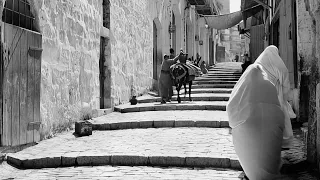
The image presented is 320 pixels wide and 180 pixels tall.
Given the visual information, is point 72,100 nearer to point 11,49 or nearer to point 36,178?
point 11,49

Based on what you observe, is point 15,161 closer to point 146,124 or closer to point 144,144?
point 144,144

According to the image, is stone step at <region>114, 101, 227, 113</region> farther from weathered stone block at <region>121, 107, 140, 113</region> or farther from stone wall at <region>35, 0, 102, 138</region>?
stone wall at <region>35, 0, 102, 138</region>

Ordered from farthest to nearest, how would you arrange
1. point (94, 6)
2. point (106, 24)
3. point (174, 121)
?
point (106, 24), point (94, 6), point (174, 121)

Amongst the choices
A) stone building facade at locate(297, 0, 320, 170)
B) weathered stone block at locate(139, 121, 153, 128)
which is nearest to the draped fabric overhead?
weathered stone block at locate(139, 121, 153, 128)

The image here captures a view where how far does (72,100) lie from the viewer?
27.6ft

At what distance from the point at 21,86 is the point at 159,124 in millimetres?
3255

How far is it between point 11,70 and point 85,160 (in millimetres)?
1929

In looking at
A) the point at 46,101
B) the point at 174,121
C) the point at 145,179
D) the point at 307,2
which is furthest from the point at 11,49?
the point at 307,2

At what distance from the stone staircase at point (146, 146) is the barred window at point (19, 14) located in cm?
218

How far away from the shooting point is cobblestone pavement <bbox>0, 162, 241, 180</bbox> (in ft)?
15.5

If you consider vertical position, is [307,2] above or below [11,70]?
above

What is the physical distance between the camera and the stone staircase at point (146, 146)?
17.4 feet

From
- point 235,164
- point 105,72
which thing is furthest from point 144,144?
point 105,72

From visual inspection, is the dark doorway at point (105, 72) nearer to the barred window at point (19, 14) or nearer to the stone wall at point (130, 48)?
the stone wall at point (130, 48)
